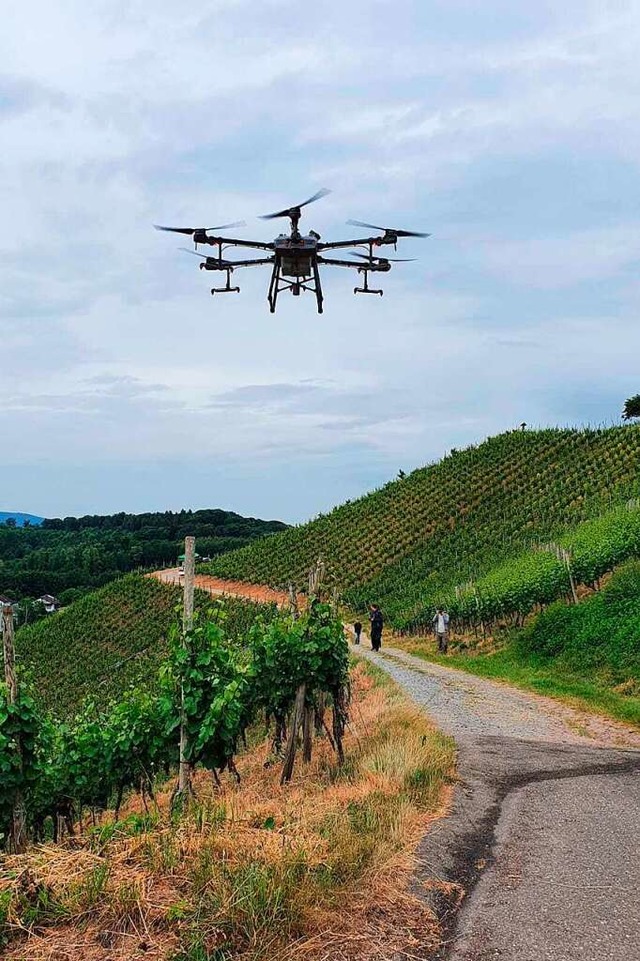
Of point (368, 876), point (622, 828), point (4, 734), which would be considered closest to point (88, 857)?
point (368, 876)

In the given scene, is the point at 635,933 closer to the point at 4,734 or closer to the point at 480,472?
the point at 4,734

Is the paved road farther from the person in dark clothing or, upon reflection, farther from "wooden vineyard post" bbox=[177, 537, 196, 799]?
Result: the person in dark clothing

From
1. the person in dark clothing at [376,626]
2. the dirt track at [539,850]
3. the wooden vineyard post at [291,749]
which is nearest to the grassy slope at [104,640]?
the person in dark clothing at [376,626]

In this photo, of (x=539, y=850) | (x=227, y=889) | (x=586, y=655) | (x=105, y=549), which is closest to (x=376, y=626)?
(x=586, y=655)

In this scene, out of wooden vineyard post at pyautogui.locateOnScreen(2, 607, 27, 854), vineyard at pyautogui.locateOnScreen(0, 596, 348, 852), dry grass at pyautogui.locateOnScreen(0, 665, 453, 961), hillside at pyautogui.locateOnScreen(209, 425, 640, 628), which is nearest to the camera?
dry grass at pyautogui.locateOnScreen(0, 665, 453, 961)

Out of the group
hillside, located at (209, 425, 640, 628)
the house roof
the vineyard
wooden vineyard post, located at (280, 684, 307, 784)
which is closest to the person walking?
hillside, located at (209, 425, 640, 628)

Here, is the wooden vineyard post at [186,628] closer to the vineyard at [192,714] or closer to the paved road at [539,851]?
the vineyard at [192,714]

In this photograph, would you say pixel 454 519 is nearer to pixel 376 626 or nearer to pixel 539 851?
pixel 376 626
